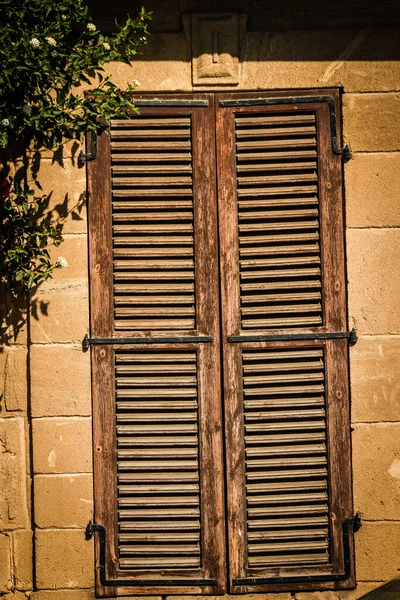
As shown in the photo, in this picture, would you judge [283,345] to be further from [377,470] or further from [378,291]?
[377,470]

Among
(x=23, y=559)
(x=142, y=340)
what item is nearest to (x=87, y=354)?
(x=142, y=340)

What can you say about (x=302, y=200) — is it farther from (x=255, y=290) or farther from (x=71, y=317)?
(x=71, y=317)

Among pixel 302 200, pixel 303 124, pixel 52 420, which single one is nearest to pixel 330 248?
pixel 302 200

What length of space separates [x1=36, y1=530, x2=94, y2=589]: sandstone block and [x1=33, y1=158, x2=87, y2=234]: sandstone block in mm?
1714

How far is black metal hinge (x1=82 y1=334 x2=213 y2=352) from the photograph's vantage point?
13.4 ft

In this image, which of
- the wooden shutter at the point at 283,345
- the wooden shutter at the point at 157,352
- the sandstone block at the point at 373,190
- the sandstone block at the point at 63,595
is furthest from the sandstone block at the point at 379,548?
the sandstone block at the point at 373,190

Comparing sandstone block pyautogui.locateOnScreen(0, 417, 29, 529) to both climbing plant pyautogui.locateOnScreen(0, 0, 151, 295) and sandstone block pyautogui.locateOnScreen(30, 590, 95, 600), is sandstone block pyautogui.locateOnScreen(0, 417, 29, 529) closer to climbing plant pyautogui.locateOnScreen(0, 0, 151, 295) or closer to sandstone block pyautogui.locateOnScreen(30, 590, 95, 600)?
sandstone block pyautogui.locateOnScreen(30, 590, 95, 600)

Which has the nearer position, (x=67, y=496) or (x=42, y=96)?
(x=42, y=96)

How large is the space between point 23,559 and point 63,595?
0.99 ft

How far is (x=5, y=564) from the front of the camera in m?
4.13

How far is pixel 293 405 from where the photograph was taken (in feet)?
13.5

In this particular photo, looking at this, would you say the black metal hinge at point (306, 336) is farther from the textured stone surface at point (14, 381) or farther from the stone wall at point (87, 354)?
the textured stone surface at point (14, 381)

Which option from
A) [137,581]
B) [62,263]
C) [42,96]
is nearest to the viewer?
[42,96]

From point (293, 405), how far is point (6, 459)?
165 cm
